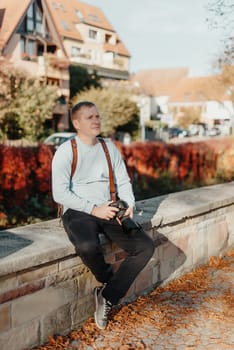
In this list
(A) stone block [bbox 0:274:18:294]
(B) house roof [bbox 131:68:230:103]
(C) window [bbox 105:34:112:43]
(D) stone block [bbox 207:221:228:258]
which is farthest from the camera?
(B) house roof [bbox 131:68:230:103]

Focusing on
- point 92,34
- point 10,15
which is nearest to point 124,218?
point 10,15

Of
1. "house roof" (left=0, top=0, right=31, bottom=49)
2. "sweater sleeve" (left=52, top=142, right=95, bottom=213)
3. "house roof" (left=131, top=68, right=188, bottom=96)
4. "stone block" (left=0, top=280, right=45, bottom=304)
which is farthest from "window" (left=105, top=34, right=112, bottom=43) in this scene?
"stone block" (left=0, top=280, right=45, bottom=304)

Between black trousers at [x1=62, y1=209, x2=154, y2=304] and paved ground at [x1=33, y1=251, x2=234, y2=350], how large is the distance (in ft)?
0.88

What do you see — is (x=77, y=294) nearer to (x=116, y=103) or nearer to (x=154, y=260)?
(x=154, y=260)

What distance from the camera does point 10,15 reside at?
131ft

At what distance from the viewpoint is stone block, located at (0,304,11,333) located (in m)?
2.92

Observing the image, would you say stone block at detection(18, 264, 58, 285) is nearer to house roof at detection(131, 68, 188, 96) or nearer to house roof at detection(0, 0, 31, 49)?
house roof at detection(0, 0, 31, 49)

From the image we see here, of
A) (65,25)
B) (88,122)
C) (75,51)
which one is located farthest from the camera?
(75,51)

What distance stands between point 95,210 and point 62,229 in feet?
1.38

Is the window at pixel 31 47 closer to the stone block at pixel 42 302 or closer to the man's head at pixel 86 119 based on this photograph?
the man's head at pixel 86 119

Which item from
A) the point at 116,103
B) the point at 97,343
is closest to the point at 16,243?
the point at 97,343

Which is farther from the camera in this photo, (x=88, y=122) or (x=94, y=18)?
(x=94, y=18)

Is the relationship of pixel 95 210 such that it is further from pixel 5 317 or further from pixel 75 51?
pixel 75 51

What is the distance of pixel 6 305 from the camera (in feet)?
9.62
